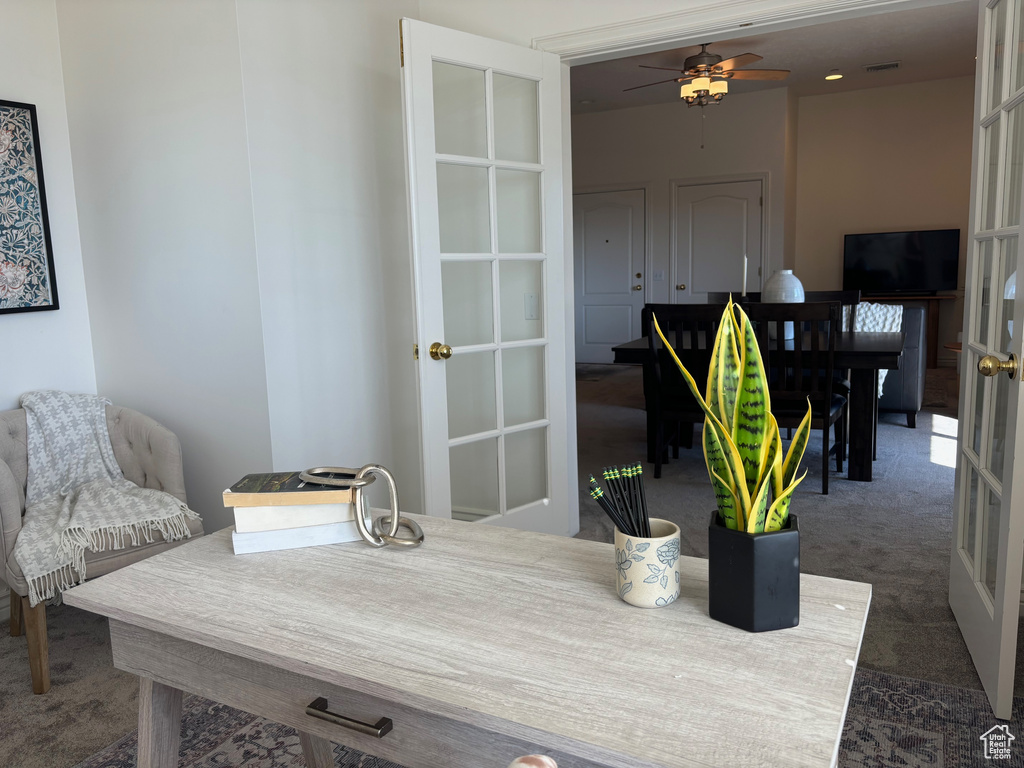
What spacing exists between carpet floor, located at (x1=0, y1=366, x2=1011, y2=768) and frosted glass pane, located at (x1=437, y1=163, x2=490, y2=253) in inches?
52.6

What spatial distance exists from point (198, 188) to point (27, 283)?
75cm

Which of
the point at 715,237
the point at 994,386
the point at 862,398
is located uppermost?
the point at 715,237

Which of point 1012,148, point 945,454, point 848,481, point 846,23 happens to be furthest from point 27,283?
point 846,23

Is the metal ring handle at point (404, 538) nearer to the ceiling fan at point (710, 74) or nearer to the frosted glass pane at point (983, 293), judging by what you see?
the frosted glass pane at point (983, 293)

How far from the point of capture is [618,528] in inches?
39.9

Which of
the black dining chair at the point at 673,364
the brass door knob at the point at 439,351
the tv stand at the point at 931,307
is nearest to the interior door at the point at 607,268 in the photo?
the tv stand at the point at 931,307

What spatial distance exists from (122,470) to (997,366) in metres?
2.72

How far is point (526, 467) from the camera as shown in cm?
307

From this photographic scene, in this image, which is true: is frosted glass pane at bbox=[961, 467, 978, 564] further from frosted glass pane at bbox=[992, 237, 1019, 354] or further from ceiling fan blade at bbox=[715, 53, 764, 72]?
ceiling fan blade at bbox=[715, 53, 764, 72]

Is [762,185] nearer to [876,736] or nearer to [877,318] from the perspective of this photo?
[877,318]

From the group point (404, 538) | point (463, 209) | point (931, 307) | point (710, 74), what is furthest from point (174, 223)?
point (931, 307)

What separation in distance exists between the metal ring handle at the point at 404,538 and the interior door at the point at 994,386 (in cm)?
137

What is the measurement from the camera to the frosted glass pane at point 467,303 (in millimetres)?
2770

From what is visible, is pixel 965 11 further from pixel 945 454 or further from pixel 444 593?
pixel 444 593
